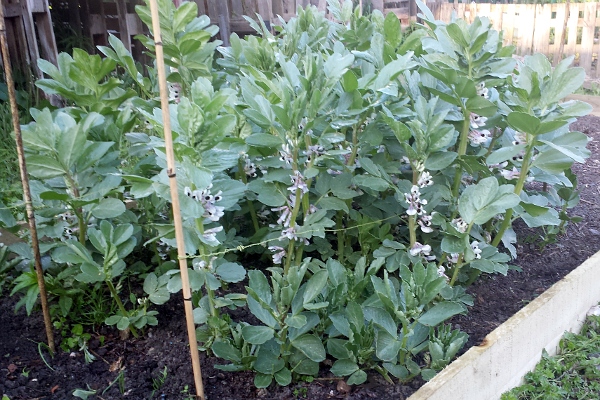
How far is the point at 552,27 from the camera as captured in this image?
33.2 ft

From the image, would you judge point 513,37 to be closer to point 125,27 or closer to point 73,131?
point 125,27

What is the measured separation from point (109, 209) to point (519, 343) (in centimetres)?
A: 156

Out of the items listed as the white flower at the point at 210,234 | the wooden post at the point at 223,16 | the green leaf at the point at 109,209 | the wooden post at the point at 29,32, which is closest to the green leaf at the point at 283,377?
the white flower at the point at 210,234

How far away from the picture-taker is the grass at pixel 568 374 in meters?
2.24

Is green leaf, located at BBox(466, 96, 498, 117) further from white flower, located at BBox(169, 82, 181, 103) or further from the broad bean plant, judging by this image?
white flower, located at BBox(169, 82, 181, 103)

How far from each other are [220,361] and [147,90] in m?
1.15

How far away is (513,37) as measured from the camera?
32.8ft

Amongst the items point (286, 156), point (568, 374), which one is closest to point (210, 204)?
point (286, 156)

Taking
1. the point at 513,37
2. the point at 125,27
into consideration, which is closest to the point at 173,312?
the point at 125,27

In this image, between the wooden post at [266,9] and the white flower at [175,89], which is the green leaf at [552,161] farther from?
the wooden post at [266,9]

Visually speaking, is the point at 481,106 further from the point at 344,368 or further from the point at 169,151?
the point at 169,151

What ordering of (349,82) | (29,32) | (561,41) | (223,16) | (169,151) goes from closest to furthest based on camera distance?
(169,151), (349,82), (29,32), (223,16), (561,41)

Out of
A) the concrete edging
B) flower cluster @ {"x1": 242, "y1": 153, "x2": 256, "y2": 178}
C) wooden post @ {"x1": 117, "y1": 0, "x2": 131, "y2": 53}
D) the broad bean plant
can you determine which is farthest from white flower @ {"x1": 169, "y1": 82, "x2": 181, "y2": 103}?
wooden post @ {"x1": 117, "y1": 0, "x2": 131, "y2": 53}

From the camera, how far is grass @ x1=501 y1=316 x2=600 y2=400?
2238 mm
